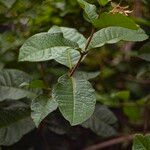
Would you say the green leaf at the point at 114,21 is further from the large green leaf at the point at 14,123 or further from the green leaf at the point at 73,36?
the large green leaf at the point at 14,123

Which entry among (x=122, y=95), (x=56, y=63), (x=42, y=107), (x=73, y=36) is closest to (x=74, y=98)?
(x=42, y=107)

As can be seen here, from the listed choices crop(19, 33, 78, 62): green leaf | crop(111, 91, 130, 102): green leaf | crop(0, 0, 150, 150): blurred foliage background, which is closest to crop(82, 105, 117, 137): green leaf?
crop(0, 0, 150, 150): blurred foliage background

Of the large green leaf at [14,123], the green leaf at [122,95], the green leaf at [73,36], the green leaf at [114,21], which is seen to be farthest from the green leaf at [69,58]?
the green leaf at [122,95]

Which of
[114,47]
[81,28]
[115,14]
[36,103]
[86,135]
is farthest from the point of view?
[114,47]

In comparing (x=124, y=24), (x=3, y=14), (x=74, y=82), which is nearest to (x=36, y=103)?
(x=74, y=82)

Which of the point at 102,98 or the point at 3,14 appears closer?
the point at 3,14

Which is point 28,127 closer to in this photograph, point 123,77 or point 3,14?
point 3,14
